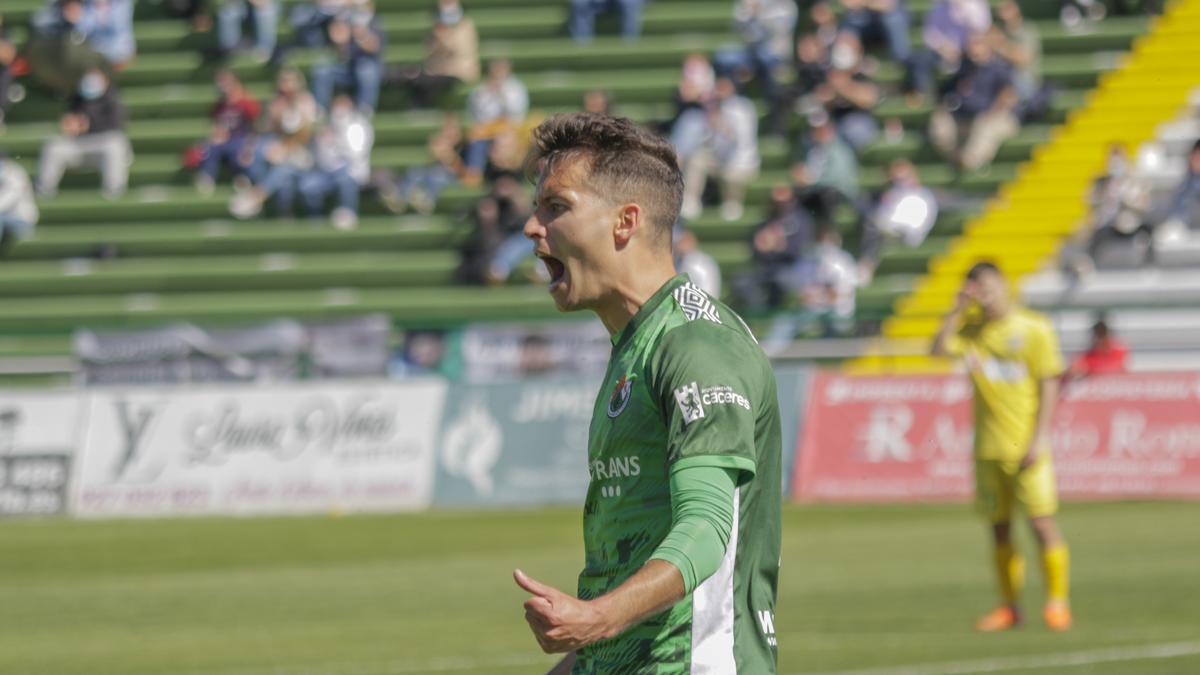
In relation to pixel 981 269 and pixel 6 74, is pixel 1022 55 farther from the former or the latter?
pixel 981 269

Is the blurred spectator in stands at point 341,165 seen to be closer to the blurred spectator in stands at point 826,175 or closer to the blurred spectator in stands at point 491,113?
the blurred spectator in stands at point 491,113

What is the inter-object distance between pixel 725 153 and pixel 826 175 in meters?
1.93

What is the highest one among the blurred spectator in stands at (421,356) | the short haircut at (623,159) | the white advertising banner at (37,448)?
the short haircut at (623,159)

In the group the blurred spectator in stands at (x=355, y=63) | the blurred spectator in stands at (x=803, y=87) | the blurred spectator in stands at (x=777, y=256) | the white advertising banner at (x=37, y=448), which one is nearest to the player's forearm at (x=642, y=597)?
the white advertising banner at (x=37, y=448)

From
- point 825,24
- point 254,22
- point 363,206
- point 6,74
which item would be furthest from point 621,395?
point 6,74

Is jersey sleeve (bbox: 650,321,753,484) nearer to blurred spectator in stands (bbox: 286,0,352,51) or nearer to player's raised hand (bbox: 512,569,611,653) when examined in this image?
player's raised hand (bbox: 512,569,611,653)

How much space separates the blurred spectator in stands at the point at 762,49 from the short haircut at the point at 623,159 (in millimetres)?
27415

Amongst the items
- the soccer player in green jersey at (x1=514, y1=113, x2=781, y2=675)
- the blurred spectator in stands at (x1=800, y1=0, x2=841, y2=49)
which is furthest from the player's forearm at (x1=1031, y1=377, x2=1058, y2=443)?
the blurred spectator in stands at (x1=800, y1=0, x2=841, y2=49)

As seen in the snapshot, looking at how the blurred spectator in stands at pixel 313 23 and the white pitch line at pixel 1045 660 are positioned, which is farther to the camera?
the blurred spectator in stands at pixel 313 23

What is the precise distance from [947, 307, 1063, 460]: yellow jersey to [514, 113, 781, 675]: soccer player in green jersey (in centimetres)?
979

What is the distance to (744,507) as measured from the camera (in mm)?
4332

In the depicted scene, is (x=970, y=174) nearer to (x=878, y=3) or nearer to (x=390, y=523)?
(x=878, y=3)

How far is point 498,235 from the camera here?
29.6 metres

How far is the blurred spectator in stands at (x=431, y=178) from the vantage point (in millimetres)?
31750
